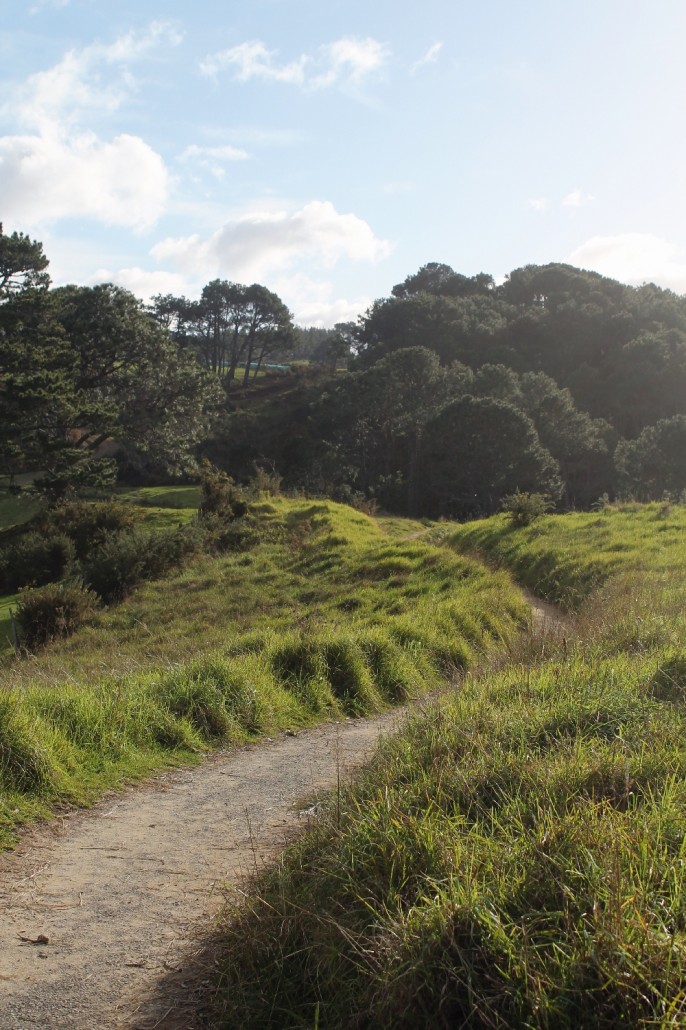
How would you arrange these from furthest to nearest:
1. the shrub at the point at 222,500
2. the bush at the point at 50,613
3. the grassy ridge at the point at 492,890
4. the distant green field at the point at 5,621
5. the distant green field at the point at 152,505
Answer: the distant green field at the point at 152,505
the shrub at the point at 222,500
the distant green field at the point at 5,621
the bush at the point at 50,613
the grassy ridge at the point at 492,890

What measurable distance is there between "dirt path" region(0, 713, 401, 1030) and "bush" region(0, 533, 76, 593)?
21321 millimetres

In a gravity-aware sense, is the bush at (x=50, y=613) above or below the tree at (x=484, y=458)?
below

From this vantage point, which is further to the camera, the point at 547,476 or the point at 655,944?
the point at 547,476

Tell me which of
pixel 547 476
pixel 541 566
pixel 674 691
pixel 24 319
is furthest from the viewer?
pixel 547 476

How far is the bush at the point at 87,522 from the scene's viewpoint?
88.8 ft

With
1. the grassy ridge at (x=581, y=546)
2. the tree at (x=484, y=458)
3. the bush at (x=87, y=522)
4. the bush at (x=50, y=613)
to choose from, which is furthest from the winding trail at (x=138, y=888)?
the tree at (x=484, y=458)

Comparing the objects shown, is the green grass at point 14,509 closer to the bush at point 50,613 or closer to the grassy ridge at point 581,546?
the bush at point 50,613

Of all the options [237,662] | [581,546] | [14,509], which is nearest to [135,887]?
[237,662]

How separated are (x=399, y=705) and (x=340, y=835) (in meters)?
4.91

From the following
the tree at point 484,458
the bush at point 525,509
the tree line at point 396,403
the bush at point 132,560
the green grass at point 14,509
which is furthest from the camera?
the tree at point 484,458

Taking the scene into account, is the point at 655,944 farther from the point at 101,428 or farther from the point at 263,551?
the point at 101,428

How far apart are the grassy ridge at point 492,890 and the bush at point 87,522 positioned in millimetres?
23552

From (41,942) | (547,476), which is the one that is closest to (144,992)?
(41,942)

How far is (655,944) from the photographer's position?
232 centimetres
